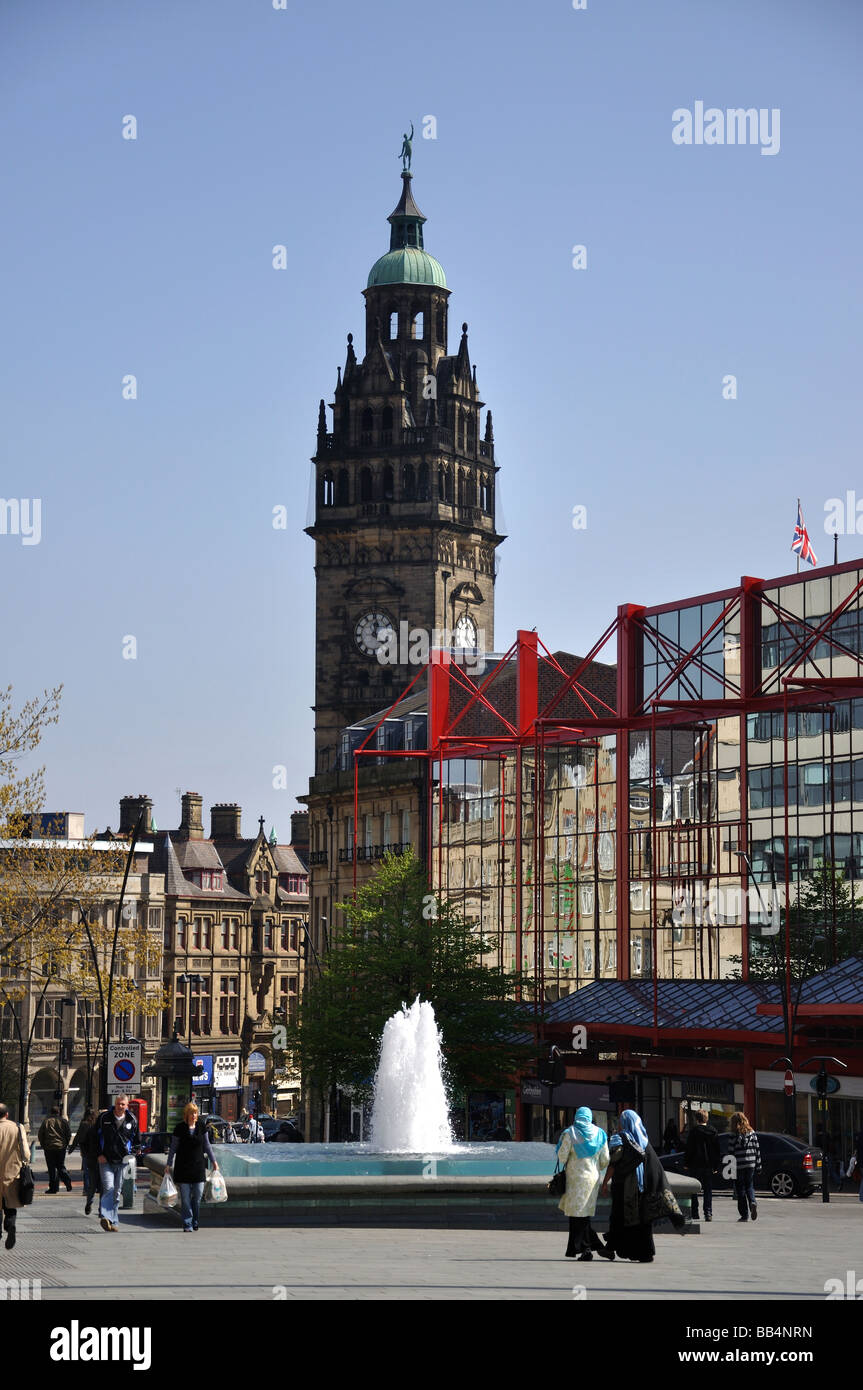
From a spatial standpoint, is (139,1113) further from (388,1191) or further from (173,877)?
(173,877)

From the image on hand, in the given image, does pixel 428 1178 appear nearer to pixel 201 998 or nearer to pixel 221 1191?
pixel 221 1191

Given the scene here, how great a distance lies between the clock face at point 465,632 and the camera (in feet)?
369

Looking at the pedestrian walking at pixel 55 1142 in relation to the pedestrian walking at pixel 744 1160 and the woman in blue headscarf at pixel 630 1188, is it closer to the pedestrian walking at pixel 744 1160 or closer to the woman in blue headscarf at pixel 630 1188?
the pedestrian walking at pixel 744 1160

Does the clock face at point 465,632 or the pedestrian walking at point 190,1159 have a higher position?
the clock face at point 465,632

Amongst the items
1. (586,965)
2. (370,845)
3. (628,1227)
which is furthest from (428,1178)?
(370,845)

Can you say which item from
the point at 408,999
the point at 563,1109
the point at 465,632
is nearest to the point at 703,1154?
the point at 408,999

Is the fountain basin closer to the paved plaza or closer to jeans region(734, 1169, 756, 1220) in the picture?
the paved plaza

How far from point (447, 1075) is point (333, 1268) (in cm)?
3286

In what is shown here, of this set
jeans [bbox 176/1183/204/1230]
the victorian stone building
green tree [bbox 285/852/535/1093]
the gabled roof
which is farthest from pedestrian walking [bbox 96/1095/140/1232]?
the gabled roof

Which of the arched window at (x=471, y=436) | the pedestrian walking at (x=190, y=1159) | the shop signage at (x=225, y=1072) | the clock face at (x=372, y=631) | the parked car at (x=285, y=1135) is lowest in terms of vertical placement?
the parked car at (x=285, y=1135)

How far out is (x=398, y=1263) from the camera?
61.5 ft

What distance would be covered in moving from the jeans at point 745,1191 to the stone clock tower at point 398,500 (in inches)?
3188

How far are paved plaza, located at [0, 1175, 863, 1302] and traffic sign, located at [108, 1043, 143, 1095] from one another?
7.58 meters

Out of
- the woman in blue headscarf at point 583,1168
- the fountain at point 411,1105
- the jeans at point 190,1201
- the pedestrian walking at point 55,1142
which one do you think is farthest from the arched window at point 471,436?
the woman in blue headscarf at point 583,1168
